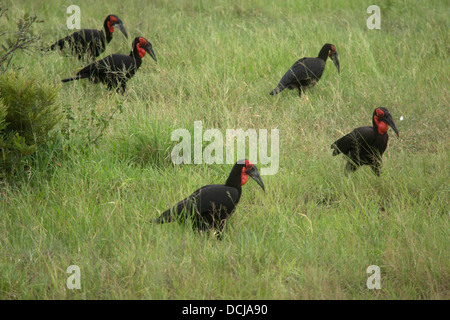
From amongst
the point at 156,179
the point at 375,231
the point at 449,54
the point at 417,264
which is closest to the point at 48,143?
the point at 156,179

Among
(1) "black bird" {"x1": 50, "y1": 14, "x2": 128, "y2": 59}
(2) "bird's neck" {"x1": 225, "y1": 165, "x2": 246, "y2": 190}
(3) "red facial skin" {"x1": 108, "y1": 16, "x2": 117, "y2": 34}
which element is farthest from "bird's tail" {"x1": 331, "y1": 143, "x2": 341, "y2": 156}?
(3) "red facial skin" {"x1": 108, "y1": 16, "x2": 117, "y2": 34}

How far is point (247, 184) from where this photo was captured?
13.8 feet

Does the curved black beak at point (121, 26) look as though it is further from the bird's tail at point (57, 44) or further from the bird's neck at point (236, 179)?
the bird's neck at point (236, 179)

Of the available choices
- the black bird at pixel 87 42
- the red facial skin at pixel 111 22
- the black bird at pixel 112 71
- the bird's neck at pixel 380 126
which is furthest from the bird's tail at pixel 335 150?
the red facial skin at pixel 111 22

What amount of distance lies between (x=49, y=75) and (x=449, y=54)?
5526 mm

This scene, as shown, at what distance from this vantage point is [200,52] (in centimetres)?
686

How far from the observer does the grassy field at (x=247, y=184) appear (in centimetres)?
301

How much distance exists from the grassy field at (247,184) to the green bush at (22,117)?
20 centimetres

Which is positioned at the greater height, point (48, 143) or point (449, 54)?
point (449, 54)

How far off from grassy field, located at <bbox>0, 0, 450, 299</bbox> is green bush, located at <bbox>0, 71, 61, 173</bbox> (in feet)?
0.66

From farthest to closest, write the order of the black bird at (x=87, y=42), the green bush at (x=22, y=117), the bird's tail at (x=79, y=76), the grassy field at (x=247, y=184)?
the black bird at (x=87, y=42) < the bird's tail at (x=79, y=76) < the green bush at (x=22, y=117) < the grassy field at (x=247, y=184)

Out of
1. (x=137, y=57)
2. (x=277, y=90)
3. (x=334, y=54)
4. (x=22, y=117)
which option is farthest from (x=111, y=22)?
(x=22, y=117)

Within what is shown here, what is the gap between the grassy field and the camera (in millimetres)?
3014

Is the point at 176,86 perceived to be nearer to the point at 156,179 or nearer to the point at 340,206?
the point at 156,179
